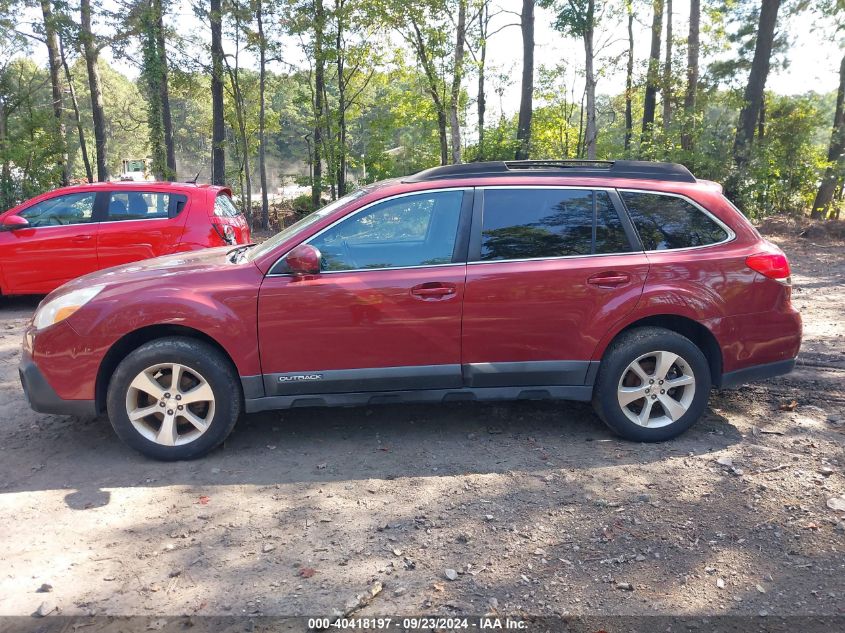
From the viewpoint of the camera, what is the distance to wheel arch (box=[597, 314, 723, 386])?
437cm

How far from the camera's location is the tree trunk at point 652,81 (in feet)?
61.4

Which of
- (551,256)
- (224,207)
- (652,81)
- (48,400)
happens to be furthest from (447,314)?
(652,81)

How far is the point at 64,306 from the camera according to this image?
4.15 m

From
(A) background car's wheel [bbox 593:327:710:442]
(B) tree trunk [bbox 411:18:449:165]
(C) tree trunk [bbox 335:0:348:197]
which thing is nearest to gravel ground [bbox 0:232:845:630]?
(A) background car's wheel [bbox 593:327:710:442]

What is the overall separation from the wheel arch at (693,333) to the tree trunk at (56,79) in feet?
68.3

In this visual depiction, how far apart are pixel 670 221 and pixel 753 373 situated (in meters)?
1.19

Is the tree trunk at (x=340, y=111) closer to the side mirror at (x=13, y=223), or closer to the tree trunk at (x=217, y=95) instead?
the tree trunk at (x=217, y=95)

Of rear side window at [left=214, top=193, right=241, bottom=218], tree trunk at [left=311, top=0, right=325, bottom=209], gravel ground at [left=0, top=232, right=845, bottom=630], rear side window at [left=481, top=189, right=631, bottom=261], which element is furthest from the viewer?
tree trunk at [left=311, top=0, right=325, bottom=209]

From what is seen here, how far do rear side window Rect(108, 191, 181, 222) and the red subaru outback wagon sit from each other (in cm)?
446

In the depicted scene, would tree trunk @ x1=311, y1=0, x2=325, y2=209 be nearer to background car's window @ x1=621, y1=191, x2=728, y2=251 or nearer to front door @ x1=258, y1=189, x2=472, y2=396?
front door @ x1=258, y1=189, x2=472, y2=396

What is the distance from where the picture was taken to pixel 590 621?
2.66 meters

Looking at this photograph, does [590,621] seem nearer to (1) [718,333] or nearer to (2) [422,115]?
(1) [718,333]

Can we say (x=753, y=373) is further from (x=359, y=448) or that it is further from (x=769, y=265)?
(x=359, y=448)

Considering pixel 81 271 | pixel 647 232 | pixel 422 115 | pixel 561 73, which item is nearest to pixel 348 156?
pixel 422 115
